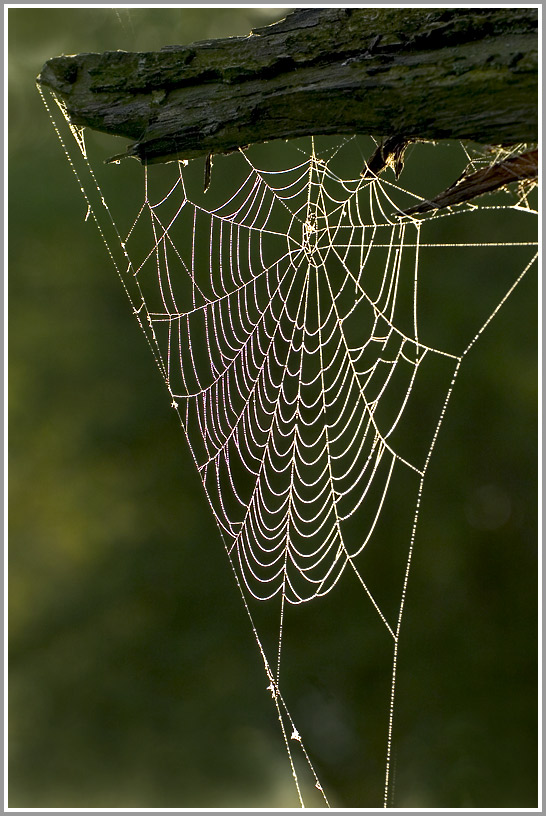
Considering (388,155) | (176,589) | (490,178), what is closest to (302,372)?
(176,589)

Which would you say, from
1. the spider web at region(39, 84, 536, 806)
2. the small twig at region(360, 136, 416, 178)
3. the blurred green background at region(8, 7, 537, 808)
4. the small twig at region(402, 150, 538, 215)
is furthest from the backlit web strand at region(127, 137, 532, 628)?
the small twig at region(402, 150, 538, 215)

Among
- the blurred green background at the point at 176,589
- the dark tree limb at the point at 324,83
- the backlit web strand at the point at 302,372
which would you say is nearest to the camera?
the dark tree limb at the point at 324,83

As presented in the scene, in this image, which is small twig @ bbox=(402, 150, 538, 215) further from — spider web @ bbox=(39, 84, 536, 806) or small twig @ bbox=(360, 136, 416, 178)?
spider web @ bbox=(39, 84, 536, 806)

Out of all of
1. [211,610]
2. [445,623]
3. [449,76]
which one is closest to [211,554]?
[211,610]

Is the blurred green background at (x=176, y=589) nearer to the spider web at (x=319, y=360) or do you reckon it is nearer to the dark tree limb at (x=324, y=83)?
the spider web at (x=319, y=360)

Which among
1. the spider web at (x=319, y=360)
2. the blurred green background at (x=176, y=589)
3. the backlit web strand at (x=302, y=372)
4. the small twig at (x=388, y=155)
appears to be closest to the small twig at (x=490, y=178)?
the small twig at (x=388, y=155)

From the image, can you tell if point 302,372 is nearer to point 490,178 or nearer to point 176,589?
point 176,589
